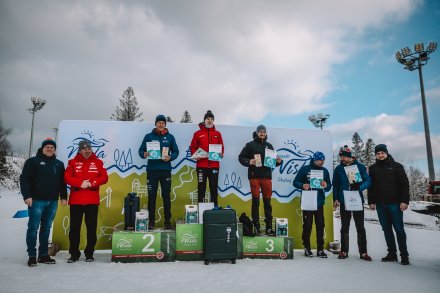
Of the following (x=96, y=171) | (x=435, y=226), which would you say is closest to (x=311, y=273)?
(x=96, y=171)

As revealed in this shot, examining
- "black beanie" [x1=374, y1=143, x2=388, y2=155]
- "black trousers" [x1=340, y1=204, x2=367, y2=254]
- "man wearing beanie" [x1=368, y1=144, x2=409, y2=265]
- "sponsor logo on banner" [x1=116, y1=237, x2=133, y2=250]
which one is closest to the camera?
"sponsor logo on banner" [x1=116, y1=237, x2=133, y2=250]

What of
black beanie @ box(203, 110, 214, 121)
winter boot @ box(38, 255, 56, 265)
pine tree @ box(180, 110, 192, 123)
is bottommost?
winter boot @ box(38, 255, 56, 265)

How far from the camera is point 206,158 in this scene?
5.55 meters

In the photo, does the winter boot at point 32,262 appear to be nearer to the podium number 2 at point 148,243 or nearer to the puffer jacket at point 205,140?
the podium number 2 at point 148,243

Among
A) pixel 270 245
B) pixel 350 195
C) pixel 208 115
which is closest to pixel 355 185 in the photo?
pixel 350 195

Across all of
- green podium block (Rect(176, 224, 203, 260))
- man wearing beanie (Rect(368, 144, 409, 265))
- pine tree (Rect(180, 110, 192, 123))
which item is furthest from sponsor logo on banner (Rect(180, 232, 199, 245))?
pine tree (Rect(180, 110, 192, 123))

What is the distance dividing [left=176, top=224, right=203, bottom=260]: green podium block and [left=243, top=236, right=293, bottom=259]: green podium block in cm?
80

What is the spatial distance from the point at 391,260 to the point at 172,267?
3.72 meters

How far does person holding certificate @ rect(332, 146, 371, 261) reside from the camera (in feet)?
17.6

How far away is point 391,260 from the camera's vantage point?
516 centimetres

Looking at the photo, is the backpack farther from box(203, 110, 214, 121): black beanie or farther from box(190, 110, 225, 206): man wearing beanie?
box(203, 110, 214, 121): black beanie

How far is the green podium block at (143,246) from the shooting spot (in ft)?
15.5

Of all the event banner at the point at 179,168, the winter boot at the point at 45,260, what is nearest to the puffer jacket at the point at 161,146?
the event banner at the point at 179,168

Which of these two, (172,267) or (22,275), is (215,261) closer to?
(172,267)
